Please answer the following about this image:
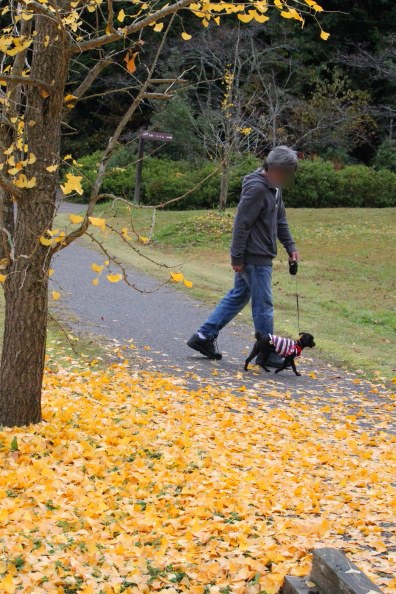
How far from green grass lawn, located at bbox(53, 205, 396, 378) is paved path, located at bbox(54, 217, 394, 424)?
0.57 meters

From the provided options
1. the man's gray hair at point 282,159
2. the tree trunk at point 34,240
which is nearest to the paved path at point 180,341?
the man's gray hair at point 282,159

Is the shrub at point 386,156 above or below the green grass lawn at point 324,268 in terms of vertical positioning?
above

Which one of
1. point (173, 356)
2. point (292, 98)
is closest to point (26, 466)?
point (173, 356)

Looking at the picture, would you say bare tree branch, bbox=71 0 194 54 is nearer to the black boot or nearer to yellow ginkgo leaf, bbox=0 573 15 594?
yellow ginkgo leaf, bbox=0 573 15 594

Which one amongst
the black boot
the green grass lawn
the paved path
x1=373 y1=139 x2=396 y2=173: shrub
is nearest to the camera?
the paved path

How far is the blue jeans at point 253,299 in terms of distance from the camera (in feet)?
25.4

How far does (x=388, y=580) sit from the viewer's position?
348cm

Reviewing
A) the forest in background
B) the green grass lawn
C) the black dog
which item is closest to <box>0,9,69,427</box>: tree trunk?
the green grass lawn

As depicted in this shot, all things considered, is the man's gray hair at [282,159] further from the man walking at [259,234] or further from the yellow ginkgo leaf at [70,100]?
the yellow ginkgo leaf at [70,100]

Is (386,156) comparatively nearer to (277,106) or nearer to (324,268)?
(277,106)

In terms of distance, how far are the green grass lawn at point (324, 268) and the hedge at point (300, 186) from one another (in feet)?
7.03

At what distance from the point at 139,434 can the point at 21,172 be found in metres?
1.88

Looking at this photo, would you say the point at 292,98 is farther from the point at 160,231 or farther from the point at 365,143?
the point at 160,231

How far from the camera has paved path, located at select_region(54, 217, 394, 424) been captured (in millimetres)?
7438
